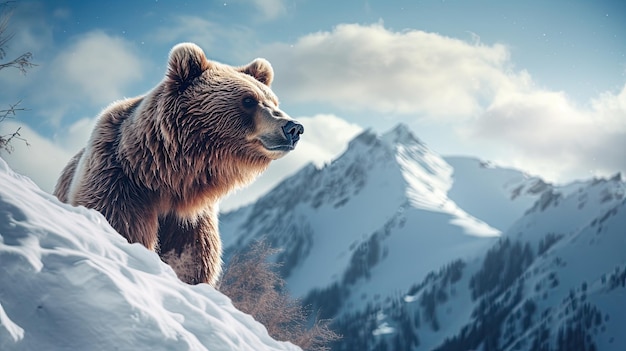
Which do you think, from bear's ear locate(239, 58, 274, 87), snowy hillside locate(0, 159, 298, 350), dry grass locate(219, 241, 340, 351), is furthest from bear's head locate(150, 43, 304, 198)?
snowy hillside locate(0, 159, 298, 350)

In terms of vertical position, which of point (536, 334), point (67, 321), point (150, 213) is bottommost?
point (67, 321)

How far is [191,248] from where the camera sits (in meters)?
6.60

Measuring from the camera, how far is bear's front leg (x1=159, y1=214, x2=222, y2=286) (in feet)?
21.1

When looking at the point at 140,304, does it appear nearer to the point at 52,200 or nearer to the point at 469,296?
the point at 52,200

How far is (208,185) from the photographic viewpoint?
6.66 meters

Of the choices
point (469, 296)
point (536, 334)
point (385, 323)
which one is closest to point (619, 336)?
point (536, 334)

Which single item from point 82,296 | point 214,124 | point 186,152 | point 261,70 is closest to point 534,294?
point 261,70

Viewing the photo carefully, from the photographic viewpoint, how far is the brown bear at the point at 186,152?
6.35 m

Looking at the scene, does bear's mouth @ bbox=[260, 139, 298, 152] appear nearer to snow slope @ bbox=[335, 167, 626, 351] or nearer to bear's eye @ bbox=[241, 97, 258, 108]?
bear's eye @ bbox=[241, 97, 258, 108]

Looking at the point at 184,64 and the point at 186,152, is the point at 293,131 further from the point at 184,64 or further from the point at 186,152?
the point at 184,64

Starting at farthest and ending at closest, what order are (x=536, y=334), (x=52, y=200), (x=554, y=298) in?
1. (x=554, y=298)
2. (x=536, y=334)
3. (x=52, y=200)

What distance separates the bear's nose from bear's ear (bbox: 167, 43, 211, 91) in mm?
1234

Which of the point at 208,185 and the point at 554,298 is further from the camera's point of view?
the point at 554,298

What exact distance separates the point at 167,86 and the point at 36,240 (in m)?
3.42
